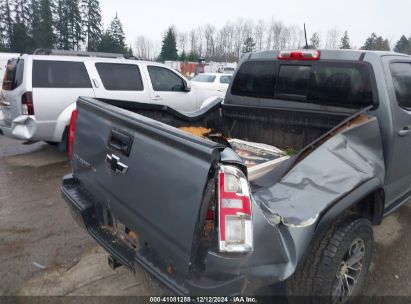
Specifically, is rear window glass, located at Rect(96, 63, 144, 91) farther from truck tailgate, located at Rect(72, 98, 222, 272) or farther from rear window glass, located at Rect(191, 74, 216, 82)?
rear window glass, located at Rect(191, 74, 216, 82)

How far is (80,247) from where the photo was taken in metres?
3.45

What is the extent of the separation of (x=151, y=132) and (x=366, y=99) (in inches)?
80.5

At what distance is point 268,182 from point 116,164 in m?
1.03

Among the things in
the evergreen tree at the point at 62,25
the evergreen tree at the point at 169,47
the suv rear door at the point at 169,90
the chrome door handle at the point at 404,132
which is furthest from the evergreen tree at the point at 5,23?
the chrome door handle at the point at 404,132

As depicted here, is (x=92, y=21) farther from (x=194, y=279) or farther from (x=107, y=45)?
(x=194, y=279)

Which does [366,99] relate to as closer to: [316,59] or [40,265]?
[316,59]

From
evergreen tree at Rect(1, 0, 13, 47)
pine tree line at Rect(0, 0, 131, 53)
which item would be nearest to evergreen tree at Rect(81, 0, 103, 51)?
pine tree line at Rect(0, 0, 131, 53)

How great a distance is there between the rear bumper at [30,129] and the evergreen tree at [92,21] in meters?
56.4

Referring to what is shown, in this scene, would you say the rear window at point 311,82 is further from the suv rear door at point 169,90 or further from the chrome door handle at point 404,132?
the suv rear door at point 169,90

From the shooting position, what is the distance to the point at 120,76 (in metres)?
7.10

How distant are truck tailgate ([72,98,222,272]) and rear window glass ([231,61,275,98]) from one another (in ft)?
6.42

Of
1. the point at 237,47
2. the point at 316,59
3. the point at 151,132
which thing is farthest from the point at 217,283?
the point at 237,47

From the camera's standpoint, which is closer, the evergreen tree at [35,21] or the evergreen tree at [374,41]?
the evergreen tree at [35,21]

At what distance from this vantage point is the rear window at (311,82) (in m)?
2.97
